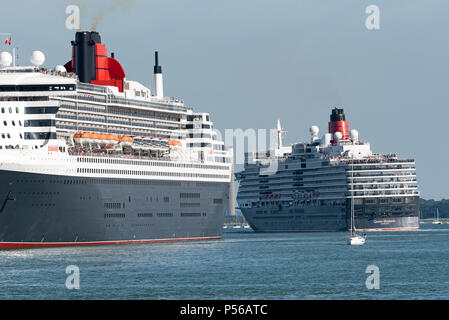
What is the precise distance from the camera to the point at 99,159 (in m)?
80.6

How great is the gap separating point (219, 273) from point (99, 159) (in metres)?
28.0

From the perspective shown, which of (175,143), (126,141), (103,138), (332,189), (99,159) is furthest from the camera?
(332,189)

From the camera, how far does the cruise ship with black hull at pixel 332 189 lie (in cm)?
14638

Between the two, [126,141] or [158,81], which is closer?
[126,141]

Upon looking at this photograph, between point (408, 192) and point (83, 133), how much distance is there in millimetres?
79326

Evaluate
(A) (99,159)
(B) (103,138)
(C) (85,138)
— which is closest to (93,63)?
(B) (103,138)

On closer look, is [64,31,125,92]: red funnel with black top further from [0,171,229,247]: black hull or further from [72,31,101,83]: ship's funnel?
[0,171,229,247]: black hull

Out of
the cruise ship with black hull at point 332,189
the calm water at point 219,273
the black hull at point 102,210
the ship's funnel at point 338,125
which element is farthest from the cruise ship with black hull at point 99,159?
the ship's funnel at point 338,125

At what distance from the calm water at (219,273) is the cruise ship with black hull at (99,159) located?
2935mm

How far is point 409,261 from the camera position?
65.4 m

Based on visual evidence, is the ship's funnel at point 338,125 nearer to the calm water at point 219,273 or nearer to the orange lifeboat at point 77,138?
the calm water at point 219,273

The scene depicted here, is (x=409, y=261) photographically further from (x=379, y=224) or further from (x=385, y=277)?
(x=379, y=224)

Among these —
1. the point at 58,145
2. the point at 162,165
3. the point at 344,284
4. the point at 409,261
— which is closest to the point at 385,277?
the point at 344,284

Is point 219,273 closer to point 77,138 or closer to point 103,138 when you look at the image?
point 77,138
